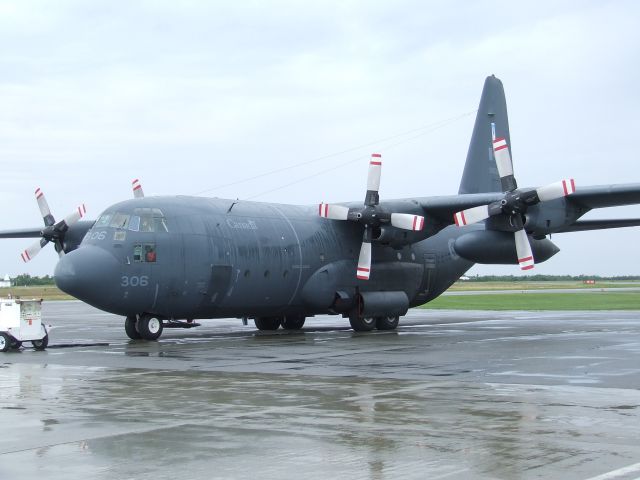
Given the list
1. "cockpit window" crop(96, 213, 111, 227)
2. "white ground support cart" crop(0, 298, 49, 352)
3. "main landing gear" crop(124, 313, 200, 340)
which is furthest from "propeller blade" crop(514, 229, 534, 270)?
"white ground support cart" crop(0, 298, 49, 352)

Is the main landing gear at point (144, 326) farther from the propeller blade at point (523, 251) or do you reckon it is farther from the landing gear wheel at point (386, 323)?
the propeller blade at point (523, 251)

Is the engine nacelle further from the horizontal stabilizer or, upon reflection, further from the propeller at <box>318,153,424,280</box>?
the horizontal stabilizer

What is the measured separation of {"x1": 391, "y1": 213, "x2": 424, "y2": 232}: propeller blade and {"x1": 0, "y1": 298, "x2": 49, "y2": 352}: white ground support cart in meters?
11.4

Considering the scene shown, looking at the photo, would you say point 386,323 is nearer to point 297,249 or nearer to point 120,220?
point 297,249

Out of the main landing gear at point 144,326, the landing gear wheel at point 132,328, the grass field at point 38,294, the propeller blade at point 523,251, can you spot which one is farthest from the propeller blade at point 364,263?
the grass field at point 38,294

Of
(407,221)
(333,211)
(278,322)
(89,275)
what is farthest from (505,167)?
(89,275)

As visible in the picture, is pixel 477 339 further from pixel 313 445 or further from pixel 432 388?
pixel 313 445

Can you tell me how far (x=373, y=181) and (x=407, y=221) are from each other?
181cm

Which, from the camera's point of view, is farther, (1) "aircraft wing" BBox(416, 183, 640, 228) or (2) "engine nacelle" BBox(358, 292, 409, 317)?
(2) "engine nacelle" BBox(358, 292, 409, 317)

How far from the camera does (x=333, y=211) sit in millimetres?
28000

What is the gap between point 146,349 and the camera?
2084 cm

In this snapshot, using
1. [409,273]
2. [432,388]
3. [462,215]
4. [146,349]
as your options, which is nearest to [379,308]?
[409,273]

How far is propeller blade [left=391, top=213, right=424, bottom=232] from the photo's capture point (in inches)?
1046

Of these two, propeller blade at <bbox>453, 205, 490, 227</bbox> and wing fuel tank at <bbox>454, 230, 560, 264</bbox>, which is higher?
propeller blade at <bbox>453, 205, 490, 227</bbox>
